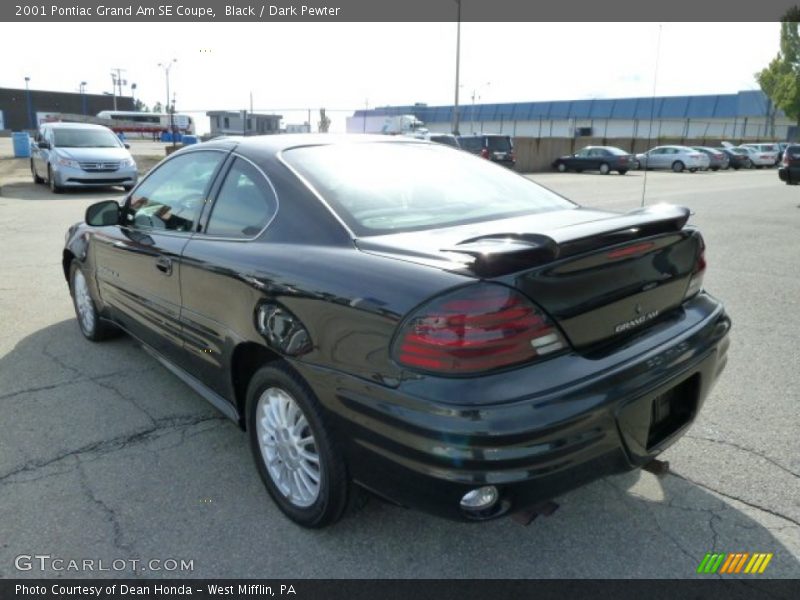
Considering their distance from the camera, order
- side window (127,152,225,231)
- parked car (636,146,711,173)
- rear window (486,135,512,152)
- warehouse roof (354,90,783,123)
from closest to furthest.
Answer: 1. side window (127,152,225,231)
2. rear window (486,135,512,152)
3. parked car (636,146,711,173)
4. warehouse roof (354,90,783,123)

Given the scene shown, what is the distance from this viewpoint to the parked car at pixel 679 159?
3491 cm

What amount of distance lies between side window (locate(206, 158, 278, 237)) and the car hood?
49.0 feet

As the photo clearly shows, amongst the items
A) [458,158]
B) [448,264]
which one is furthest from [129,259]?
[448,264]

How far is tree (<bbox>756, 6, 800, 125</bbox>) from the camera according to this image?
173ft

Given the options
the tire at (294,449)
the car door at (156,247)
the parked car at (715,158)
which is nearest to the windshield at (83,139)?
the car door at (156,247)

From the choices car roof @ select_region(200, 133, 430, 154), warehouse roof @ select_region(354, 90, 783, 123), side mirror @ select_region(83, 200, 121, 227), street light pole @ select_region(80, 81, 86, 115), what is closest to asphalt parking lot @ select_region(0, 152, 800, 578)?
side mirror @ select_region(83, 200, 121, 227)

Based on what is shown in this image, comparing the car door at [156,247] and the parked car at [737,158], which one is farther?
the parked car at [737,158]

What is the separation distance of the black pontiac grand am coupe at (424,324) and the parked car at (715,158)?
3750 cm

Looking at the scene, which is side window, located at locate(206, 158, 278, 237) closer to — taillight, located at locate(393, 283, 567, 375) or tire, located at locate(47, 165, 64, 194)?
taillight, located at locate(393, 283, 567, 375)

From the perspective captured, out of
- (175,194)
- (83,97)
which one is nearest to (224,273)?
(175,194)

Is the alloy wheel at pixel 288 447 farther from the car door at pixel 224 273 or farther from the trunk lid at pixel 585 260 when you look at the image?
the trunk lid at pixel 585 260

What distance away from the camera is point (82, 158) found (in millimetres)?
15961

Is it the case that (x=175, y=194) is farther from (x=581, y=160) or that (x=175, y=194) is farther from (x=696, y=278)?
(x=581, y=160)
